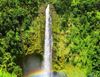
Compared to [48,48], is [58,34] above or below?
above

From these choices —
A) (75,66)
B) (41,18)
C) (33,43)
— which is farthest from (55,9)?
(75,66)

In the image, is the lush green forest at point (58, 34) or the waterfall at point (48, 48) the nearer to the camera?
the lush green forest at point (58, 34)

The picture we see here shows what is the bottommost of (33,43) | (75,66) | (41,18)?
(75,66)

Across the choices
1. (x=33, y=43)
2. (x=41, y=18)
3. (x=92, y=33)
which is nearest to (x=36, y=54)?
(x=33, y=43)

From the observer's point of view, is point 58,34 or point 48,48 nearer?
point 48,48

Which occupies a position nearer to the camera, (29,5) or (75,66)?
(75,66)

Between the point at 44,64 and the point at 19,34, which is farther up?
the point at 19,34

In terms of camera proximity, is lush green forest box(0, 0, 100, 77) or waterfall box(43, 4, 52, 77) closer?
lush green forest box(0, 0, 100, 77)

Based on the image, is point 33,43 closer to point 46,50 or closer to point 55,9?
point 46,50
